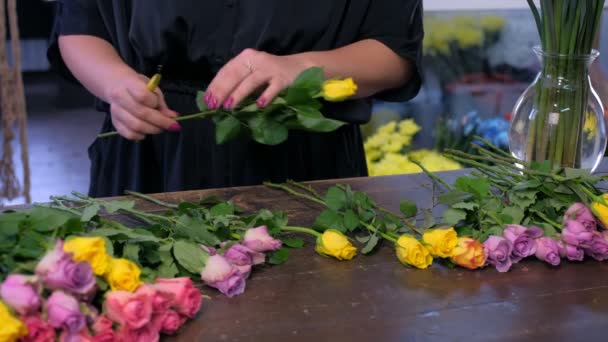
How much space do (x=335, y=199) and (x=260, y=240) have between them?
15cm

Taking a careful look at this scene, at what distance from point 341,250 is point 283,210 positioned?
19 centimetres

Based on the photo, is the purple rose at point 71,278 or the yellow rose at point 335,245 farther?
the yellow rose at point 335,245

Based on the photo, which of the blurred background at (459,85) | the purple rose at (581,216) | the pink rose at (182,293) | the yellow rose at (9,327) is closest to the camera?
the yellow rose at (9,327)

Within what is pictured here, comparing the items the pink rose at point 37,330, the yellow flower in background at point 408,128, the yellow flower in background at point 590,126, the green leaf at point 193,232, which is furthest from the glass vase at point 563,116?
the yellow flower in background at point 408,128

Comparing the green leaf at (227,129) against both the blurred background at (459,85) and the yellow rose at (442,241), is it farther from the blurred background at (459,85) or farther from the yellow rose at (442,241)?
the blurred background at (459,85)

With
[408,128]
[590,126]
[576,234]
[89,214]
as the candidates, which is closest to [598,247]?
[576,234]

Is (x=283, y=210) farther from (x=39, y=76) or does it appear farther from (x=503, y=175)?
(x=39, y=76)

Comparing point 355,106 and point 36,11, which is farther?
point 36,11

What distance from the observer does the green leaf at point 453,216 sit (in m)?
0.99

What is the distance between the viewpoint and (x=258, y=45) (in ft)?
4.48

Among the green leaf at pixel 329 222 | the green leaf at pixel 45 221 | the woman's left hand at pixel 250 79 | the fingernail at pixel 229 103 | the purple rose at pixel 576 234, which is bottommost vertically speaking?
the green leaf at pixel 329 222

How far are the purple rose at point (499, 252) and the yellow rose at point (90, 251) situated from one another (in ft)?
1.42

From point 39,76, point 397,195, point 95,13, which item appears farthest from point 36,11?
point 397,195

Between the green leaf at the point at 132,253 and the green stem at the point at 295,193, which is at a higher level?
the green leaf at the point at 132,253
